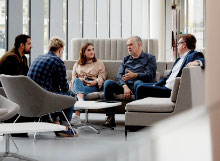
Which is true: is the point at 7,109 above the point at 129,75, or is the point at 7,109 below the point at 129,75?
below

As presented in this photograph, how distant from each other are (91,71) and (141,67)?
0.78m

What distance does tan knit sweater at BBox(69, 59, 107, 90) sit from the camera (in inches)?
275

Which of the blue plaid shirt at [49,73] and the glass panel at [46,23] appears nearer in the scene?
the blue plaid shirt at [49,73]

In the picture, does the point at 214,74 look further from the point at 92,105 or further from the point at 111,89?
the point at 111,89

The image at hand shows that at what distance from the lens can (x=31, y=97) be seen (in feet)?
17.0

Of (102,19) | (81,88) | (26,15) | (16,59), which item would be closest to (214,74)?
(16,59)

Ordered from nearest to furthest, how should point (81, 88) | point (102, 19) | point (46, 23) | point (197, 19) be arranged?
point (81, 88), point (46, 23), point (102, 19), point (197, 19)

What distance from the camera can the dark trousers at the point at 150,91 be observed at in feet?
20.0

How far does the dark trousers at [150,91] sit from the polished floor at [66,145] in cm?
55

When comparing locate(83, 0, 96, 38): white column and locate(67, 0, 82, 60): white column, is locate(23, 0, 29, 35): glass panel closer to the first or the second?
locate(67, 0, 82, 60): white column

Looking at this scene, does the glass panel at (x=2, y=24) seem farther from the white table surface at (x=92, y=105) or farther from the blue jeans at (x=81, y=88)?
the white table surface at (x=92, y=105)

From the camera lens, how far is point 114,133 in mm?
5867

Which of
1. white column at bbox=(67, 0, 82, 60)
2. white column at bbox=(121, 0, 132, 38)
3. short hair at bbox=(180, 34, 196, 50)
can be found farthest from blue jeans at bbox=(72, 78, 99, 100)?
white column at bbox=(121, 0, 132, 38)

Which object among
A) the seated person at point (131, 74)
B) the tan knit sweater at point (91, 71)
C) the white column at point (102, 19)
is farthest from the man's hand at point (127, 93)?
the white column at point (102, 19)
